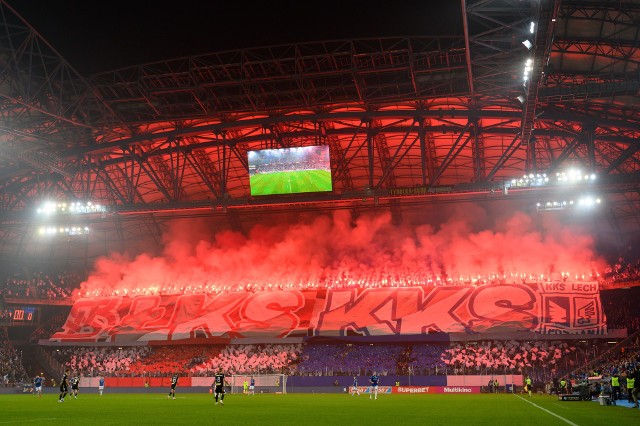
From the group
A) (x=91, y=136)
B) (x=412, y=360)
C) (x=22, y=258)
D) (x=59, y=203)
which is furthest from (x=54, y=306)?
(x=412, y=360)

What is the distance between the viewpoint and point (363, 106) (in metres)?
46.3

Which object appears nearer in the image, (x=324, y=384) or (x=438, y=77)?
(x=438, y=77)

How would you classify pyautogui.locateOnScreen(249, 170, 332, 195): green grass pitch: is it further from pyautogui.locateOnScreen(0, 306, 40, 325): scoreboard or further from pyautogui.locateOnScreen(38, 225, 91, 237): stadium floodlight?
pyautogui.locateOnScreen(0, 306, 40, 325): scoreboard

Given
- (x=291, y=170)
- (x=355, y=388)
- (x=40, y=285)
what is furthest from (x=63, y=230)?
(x=355, y=388)

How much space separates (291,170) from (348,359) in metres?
18.2

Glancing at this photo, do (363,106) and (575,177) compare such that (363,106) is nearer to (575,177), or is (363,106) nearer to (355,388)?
(575,177)

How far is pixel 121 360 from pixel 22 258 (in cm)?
1829

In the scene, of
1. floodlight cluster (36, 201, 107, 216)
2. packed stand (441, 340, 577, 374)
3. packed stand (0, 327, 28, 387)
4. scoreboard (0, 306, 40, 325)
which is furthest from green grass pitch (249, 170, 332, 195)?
scoreboard (0, 306, 40, 325)

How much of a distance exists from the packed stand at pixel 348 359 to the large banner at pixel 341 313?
2.78 meters

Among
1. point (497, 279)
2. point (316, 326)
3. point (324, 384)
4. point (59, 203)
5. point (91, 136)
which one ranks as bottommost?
point (324, 384)

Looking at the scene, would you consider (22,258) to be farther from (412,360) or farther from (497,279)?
(497,279)

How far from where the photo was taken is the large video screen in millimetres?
44531

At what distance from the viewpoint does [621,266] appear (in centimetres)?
5544

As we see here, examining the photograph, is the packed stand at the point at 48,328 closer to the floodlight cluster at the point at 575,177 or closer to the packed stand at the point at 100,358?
the packed stand at the point at 100,358
